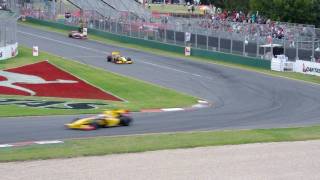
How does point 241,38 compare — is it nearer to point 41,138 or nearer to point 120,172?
point 41,138

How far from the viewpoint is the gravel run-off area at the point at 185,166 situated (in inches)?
627

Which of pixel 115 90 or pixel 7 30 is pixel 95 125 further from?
pixel 7 30

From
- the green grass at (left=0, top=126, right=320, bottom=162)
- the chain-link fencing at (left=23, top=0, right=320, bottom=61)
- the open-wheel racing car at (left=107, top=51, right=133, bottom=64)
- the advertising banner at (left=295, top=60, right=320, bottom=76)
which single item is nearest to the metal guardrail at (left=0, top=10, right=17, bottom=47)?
the open-wheel racing car at (left=107, top=51, right=133, bottom=64)

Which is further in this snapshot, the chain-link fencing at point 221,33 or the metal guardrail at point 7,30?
the metal guardrail at point 7,30

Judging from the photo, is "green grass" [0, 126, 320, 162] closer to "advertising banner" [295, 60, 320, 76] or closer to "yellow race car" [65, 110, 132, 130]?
"yellow race car" [65, 110, 132, 130]

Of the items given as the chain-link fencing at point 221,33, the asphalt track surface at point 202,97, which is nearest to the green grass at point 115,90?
the asphalt track surface at point 202,97

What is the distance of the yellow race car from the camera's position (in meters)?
24.6

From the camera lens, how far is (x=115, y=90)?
37969mm

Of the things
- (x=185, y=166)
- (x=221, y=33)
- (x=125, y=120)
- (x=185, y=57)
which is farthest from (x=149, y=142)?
(x=185, y=57)

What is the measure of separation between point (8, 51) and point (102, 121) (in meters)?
25.2

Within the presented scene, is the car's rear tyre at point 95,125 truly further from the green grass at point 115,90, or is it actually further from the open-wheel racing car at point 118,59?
the open-wheel racing car at point 118,59

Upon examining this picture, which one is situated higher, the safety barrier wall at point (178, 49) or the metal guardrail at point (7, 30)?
the metal guardrail at point (7, 30)

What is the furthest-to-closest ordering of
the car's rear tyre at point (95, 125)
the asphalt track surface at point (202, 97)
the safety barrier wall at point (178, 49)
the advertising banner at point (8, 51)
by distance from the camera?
1. the safety barrier wall at point (178, 49)
2. the advertising banner at point (8, 51)
3. the asphalt track surface at point (202, 97)
4. the car's rear tyre at point (95, 125)

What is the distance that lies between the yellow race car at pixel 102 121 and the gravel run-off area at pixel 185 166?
5.94 m
